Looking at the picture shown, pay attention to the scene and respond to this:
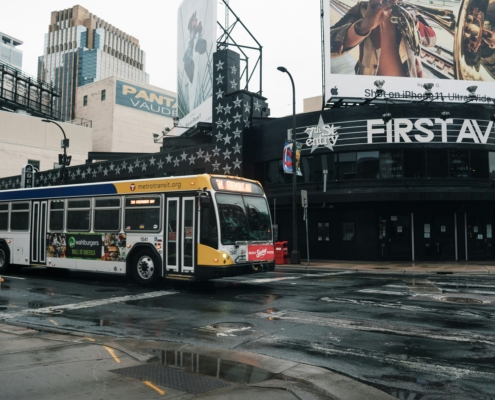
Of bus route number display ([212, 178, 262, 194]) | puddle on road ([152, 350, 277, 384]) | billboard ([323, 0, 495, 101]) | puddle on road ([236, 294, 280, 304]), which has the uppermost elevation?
billboard ([323, 0, 495, 101])

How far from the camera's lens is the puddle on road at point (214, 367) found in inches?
235

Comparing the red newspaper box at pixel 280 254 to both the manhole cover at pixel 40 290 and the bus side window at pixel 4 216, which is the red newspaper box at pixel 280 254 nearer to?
the bus side window at pixel 4 216

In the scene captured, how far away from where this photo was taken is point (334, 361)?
22.3ft

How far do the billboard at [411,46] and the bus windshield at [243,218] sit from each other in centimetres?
1820

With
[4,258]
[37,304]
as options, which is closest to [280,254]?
[4,258]

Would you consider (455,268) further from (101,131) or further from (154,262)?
(101,131)

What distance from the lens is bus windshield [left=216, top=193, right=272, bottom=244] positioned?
13.6m

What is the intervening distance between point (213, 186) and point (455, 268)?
13.3m

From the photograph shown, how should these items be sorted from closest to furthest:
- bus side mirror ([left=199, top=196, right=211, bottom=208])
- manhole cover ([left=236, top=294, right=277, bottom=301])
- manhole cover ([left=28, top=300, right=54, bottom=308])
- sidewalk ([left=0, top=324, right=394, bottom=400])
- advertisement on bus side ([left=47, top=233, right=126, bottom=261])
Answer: sidewalk ([left=0, top=324, right=394, bottom=400])
manhole cover ([left=28, top=300, right=54, bottom=308])
manhole cover ([left=236, top=294, right=277, bottom=301])
bus side mirror ([left=199, top=196, right=211, bottom=208])
advertisement on bus side ([left=47, top=233, right=126, bottom=261])

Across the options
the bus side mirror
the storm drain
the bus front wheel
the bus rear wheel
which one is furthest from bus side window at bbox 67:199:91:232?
the storm drain

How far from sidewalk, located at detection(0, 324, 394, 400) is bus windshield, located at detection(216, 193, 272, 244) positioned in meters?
6.01

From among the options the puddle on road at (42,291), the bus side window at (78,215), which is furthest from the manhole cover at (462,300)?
the bus side window at (78,215)

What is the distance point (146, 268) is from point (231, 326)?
6210 mm

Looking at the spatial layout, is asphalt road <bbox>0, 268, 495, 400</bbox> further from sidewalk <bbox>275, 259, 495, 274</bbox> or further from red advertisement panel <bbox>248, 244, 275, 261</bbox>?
sidewalk <bbox>275, 259, 495, 274</bbox>
